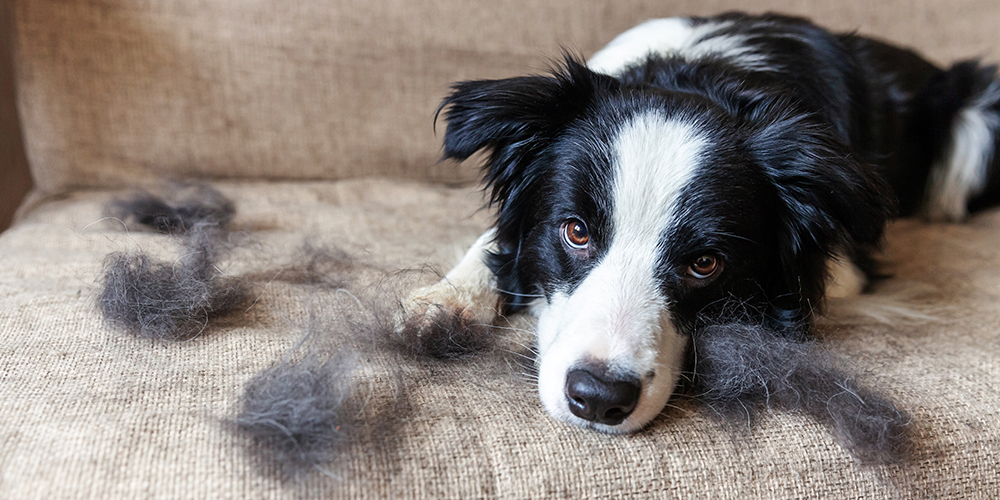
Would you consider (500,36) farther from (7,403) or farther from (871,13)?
(7,403)

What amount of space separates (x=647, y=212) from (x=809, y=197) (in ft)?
1.17

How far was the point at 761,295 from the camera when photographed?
4.82 feet

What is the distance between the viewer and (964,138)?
2.38 m

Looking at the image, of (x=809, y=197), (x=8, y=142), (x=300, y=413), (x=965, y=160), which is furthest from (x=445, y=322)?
(x=965, y=160)

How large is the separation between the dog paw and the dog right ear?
282 mm

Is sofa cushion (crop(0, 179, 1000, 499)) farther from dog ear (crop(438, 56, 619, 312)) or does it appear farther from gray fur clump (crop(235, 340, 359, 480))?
dog ear (crop(438, 56, 619, 312))

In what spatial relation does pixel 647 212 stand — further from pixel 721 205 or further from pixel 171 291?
pixel 171 291

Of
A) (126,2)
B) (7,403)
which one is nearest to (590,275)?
(7,403)

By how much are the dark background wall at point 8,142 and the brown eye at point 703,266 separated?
2254 mm

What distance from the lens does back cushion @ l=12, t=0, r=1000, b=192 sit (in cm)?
216

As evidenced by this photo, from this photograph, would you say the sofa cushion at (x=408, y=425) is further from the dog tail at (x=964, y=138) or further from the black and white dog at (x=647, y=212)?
the dog tail at (x=964, y=138)

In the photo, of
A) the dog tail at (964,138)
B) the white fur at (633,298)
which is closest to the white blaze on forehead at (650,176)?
the white fur at (633,298)

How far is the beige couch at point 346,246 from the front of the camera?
3.34ft

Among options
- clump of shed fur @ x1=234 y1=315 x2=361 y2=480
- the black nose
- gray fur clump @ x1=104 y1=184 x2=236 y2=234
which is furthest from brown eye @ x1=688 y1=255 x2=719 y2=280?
gray fur clump @ x1=104 y1=184 x2=236 y2=234
